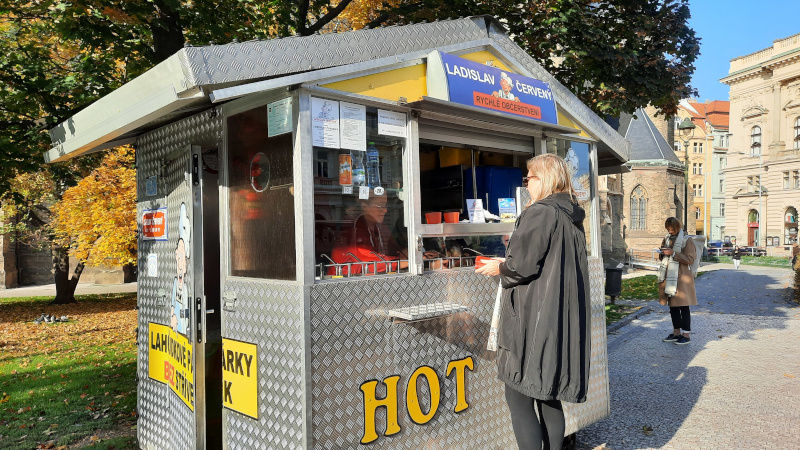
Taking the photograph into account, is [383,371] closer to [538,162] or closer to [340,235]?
[340,235]

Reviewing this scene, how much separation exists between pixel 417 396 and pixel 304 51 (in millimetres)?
2154

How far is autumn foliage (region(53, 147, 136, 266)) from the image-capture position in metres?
14.1

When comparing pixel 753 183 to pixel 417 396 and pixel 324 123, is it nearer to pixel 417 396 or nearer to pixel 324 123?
pixel 417 396

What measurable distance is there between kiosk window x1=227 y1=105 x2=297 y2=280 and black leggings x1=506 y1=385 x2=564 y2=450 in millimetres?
1473

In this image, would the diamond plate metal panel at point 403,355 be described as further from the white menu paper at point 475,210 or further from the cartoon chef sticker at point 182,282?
the cartoon chef sticker at point 182,282

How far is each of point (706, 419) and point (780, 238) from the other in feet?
204

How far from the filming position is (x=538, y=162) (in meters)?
3.32

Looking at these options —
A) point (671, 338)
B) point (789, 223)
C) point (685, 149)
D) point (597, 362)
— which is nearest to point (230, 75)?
point (597, 362)

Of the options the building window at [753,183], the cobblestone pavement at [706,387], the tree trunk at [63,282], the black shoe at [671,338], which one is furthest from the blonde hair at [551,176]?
the building window at [753,183]

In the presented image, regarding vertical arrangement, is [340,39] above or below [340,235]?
above

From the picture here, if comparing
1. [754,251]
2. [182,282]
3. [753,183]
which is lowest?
[754,251]

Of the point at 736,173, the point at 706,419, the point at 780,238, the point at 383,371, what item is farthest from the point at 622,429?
the point at 736,173

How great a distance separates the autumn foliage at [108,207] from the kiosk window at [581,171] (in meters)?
12.1

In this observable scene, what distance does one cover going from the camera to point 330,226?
3238 millimetres
